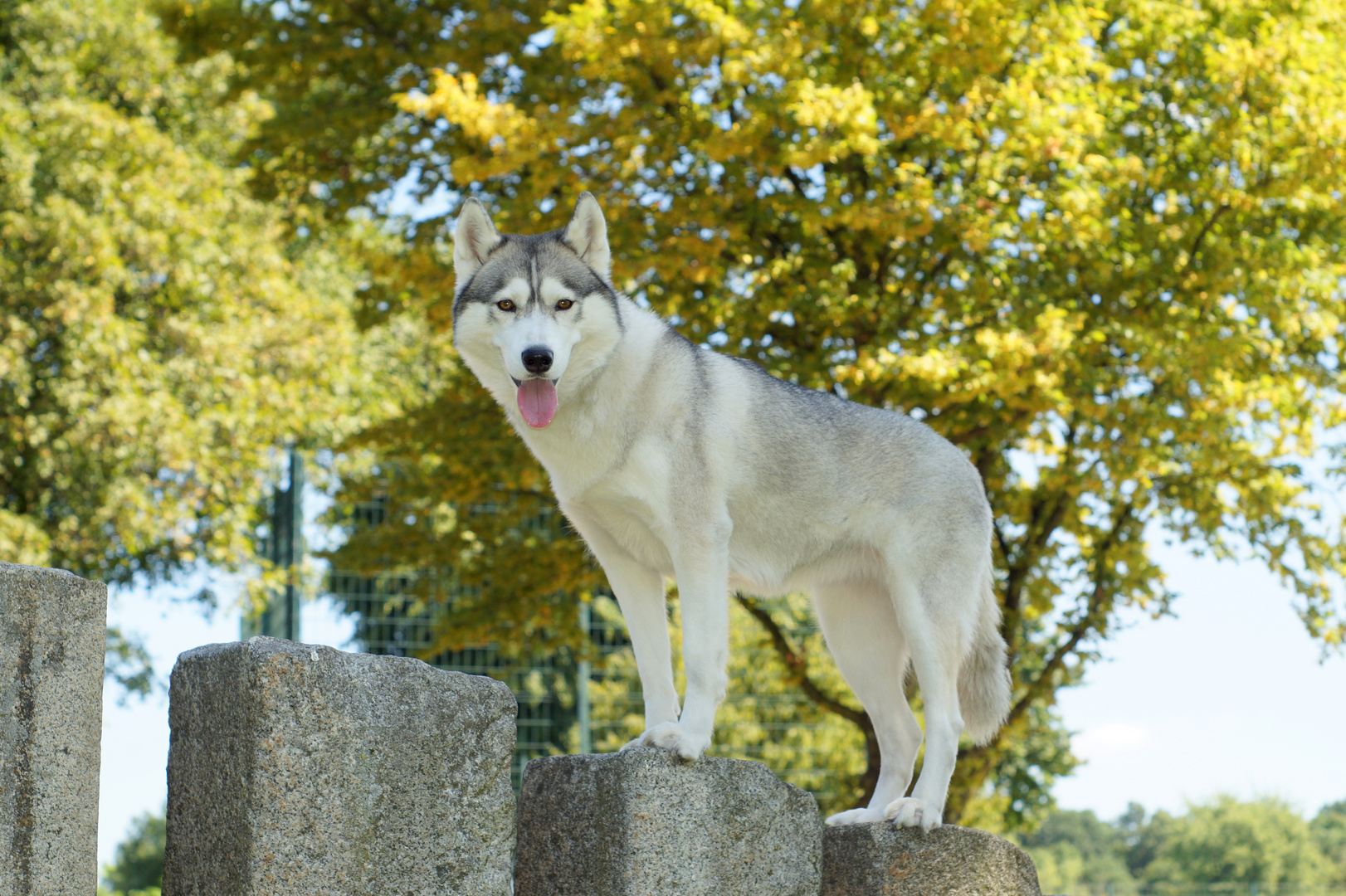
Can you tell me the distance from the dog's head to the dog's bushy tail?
210cm

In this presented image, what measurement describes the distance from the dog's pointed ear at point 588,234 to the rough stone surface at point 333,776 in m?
1.69

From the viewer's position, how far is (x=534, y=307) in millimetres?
4453

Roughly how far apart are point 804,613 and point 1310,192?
8.83 m

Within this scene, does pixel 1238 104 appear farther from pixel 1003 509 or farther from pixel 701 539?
pixel 701 539

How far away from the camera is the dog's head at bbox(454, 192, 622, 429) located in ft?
14.4

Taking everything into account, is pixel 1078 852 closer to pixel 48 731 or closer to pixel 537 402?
pixel 537 402

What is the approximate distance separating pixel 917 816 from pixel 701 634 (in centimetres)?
123

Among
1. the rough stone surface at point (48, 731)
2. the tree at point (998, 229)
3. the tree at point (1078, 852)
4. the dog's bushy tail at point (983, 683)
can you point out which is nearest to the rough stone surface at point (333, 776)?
the rough stone surface at point (48, 731)

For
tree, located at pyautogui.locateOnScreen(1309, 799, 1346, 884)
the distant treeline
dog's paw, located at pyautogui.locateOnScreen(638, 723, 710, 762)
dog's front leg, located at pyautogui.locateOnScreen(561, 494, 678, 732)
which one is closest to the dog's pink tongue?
dog's front leg, located at pyautogui.locateOnScreen(561, 494, 678, 732)

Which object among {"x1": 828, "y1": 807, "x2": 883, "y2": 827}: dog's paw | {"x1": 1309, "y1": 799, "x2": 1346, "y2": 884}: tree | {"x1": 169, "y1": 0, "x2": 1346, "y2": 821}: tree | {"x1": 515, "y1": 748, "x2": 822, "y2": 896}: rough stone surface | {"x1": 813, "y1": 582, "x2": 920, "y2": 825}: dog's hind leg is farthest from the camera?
{"x1": 1309, "y1": 799, "x2": 1346, "y2": 884}: tree

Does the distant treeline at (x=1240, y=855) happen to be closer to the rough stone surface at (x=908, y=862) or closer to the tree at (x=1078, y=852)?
the tree at (x=1078, y=852)

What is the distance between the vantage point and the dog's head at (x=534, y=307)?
14.4 feet

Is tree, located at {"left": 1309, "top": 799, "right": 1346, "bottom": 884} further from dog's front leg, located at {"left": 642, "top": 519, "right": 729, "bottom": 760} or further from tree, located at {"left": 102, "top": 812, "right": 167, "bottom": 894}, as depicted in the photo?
dog's front leg, located at {"left": 642, "top": 519, "right": 729, "bottom": 760}

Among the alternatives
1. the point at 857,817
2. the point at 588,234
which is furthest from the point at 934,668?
the point at 588,234
